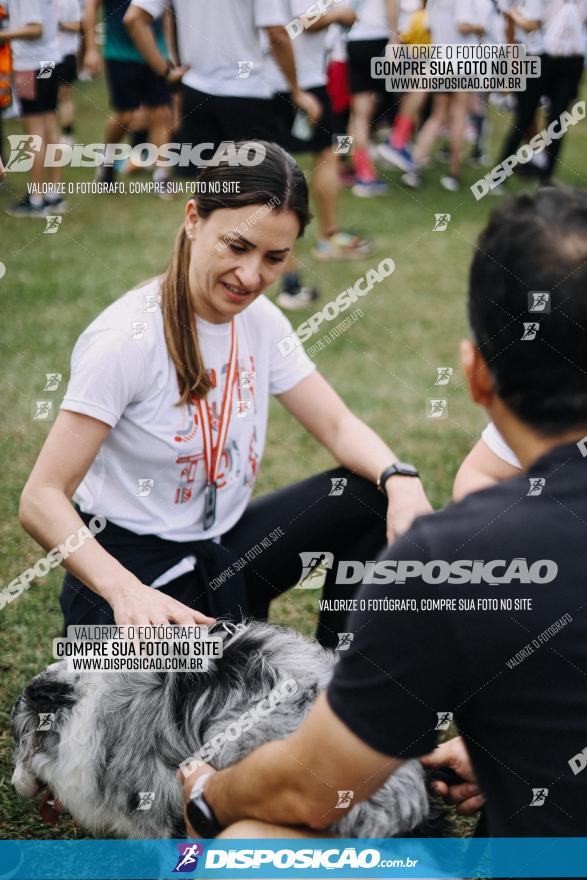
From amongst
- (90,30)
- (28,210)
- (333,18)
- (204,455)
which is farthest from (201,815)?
(90,30)

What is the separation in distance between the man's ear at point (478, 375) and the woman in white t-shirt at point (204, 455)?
1.07 metres

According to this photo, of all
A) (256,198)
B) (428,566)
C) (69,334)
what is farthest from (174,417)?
(69,334)

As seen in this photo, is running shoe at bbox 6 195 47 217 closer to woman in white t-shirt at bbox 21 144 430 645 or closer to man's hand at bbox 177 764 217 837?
woman in white t-shirt at bbox 21 144 430 645

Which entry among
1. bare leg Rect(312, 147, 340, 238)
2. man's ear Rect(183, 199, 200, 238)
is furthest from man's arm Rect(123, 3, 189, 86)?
man's ear Rect(183, 199, 200, 238)

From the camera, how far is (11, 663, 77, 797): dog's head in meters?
2.14

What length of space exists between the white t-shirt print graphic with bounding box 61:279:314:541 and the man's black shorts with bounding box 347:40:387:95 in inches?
231

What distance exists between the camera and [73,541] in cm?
224

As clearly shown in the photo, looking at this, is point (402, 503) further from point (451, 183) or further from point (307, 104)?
point (451, 183)

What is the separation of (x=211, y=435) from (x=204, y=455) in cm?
6

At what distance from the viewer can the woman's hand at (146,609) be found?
2.14 m

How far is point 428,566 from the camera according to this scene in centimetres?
119

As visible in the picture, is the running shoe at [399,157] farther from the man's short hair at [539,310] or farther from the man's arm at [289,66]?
the man's short hair at [539,310]

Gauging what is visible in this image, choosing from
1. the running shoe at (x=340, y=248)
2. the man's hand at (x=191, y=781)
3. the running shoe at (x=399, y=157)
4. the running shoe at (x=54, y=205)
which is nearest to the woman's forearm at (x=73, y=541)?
the man's hand at (x=191, y=781)

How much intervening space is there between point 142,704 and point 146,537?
531 mm
